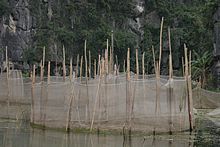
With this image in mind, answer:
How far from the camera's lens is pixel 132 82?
13.1 metres

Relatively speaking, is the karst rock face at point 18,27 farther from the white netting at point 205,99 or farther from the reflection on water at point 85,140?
the reflection on water at point 85,140

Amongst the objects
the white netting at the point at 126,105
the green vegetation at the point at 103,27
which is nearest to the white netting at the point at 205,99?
the white netting at the point at 126,105

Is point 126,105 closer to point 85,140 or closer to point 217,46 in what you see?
point 85,140

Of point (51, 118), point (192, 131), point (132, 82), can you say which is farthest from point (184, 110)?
point (51, 118)

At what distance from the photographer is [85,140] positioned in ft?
41.3

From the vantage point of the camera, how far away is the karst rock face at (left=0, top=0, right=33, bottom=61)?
135 feet

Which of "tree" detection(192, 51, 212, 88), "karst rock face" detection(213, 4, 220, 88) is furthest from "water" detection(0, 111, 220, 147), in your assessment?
"tree" detection(192, 51, 212, 88)

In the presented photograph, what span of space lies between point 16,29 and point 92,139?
30.3 metres

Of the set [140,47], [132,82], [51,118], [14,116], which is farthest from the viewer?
[140,47]

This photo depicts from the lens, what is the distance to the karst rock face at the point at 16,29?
135 ft

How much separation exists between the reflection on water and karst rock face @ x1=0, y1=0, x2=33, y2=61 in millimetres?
27939

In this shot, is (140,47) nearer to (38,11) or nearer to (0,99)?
(38,11)

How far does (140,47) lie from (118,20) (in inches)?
140

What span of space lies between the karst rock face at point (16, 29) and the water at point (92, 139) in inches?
1083
